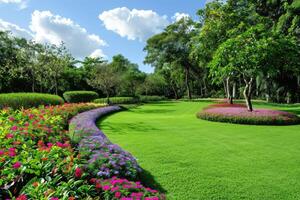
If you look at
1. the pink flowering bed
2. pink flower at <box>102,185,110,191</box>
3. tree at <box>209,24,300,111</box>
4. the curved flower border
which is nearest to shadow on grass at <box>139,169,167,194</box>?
the pink flowering bed

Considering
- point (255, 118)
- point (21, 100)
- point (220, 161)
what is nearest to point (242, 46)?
point (255, 118)

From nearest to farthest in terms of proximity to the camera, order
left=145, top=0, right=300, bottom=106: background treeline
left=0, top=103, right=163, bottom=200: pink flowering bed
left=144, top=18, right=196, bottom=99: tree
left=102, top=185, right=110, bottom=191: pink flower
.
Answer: left=0, top=103, right=163, bottom=200: pink flowering bed, left=102, top=185, right=110, bottom=191: pink flower, left=145, top=0, right=300, bottom=106: background treeline, left=144, top=18, right=196, bottom=99: tree

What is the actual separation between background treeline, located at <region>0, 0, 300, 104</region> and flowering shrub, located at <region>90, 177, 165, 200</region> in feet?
36.6

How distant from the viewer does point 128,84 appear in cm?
3347

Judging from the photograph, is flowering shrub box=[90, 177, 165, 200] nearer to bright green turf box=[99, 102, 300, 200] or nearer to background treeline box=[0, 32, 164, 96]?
bright green turf box=[99, 102, 300, 200]

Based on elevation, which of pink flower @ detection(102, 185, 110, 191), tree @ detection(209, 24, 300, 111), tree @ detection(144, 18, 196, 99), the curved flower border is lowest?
pink flower @ detection(102, 185, 110, 191)

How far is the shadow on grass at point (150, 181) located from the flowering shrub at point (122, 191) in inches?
44.3

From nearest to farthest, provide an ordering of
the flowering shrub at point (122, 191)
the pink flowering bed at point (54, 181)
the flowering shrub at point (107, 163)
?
1. the pink flowering bed at point (54, 181)
2. the flowering shrub at point (122, 191)
3. the flowering shrub at point (107, 163)

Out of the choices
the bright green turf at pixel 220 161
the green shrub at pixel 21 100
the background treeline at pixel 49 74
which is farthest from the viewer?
the background treeline at pixel 49 74

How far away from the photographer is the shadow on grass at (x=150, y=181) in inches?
164

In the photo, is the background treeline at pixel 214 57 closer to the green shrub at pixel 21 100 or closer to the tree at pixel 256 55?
the tree at pixel 256 55

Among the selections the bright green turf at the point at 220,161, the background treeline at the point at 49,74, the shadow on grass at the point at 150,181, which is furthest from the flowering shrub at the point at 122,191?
the background treeline at the point at 49,74

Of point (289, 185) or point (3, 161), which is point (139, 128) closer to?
point (289, 185)

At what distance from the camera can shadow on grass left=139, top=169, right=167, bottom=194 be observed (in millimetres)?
4155
